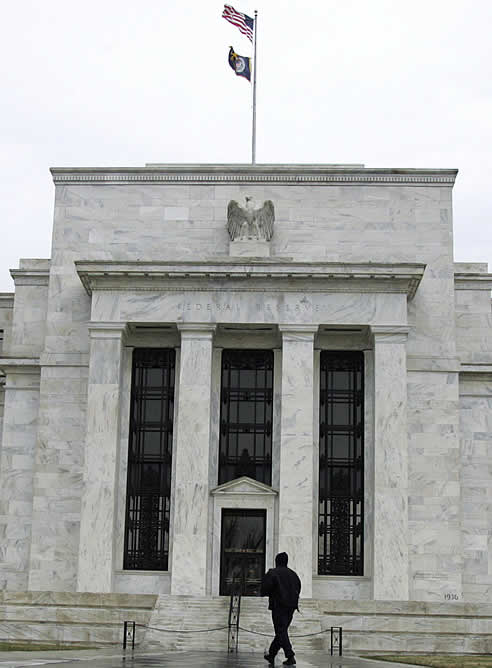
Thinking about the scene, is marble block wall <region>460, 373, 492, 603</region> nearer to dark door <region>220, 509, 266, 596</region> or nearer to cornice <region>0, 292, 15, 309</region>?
dark door <region>220, 509, 266, 596</region>

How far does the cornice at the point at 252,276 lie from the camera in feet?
124

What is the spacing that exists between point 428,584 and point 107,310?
14.2 meters

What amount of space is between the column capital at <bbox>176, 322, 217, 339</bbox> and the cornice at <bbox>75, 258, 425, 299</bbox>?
4.02 ft

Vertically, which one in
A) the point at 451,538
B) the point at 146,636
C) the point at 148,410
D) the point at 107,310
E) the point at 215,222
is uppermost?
the point at 215,222

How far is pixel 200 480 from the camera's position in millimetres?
37094

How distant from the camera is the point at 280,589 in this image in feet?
69.2

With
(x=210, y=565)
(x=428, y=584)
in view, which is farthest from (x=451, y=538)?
(x=210, y=565)

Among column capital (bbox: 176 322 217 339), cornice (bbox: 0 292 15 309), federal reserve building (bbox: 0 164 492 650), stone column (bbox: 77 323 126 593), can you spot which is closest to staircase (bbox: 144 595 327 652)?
federal reserve building (bbox: 0 164 492 650)

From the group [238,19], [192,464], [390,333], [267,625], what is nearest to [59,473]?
[192,464]

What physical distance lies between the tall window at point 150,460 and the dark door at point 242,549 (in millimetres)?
2065

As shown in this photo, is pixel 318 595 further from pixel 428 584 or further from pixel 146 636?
pixel 146 636

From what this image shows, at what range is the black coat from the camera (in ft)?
69.2

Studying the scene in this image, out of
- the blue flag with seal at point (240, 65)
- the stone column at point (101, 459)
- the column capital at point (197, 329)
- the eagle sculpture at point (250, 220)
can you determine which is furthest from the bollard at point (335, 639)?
the blue flag with seal at point (240, 65)

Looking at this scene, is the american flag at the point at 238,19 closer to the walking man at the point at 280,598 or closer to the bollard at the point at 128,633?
the bollard at the point at 128,633
